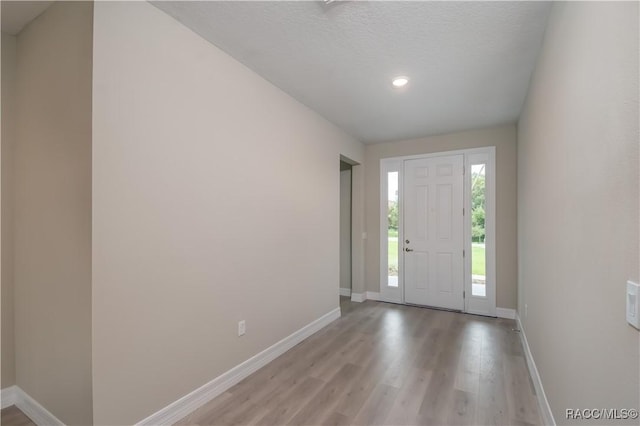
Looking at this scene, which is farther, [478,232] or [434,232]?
[434,232]

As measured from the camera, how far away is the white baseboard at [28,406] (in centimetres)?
180

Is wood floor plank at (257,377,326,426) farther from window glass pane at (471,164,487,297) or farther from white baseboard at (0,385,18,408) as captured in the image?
window glass pane at (471,164,487,297)

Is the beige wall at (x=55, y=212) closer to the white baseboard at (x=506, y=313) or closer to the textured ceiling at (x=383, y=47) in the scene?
the textured ceiling at (x=383, y=47)

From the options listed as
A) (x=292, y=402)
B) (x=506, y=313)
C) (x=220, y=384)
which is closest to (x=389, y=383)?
(x=292, y=402)

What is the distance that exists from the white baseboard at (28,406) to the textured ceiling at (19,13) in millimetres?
2498

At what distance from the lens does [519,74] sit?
2586mm

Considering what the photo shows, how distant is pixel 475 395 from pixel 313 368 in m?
1.30

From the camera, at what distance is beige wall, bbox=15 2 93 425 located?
5.14 ft

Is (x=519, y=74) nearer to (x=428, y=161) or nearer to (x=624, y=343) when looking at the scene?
→ (x=428, y=161)

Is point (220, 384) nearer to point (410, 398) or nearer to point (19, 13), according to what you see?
point (410, 398)

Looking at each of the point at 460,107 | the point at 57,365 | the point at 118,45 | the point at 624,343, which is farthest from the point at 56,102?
the point at 460,107

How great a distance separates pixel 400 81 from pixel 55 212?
2.81 metres

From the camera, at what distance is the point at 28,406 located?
196 centimetres

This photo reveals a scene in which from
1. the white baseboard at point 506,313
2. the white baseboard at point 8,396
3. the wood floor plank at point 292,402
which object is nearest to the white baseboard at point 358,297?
the white baseboard at point 506,313
